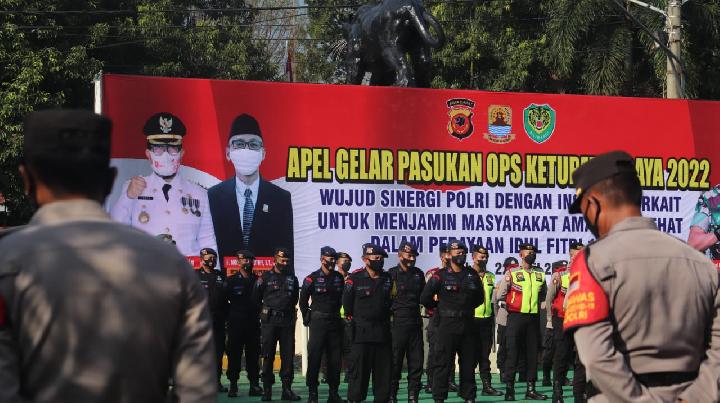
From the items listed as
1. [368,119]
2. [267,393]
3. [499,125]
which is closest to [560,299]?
[499,125]

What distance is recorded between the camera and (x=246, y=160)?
13695mm

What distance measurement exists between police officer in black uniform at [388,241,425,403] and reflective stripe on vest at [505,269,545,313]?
1.70m

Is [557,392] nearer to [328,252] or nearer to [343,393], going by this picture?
[343,393]

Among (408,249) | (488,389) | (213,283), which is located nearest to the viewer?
(408,249)

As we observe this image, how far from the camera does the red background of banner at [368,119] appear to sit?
13359 mm

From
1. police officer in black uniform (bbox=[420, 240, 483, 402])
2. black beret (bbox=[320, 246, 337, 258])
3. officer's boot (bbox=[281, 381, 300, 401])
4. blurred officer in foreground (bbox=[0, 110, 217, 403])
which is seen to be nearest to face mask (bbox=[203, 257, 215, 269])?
black beret (bbox=[320, 246, 337, 258])

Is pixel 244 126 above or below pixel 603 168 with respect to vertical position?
above

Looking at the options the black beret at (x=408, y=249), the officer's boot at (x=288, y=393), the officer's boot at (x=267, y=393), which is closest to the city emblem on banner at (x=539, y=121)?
the black beret at (x=408, y=249)

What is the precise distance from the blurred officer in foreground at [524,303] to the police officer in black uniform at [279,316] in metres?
2.54

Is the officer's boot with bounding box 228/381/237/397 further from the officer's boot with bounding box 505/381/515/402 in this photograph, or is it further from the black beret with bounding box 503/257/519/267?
the black beret with bounding box 503/257/519/267

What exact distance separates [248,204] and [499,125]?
3.31 m

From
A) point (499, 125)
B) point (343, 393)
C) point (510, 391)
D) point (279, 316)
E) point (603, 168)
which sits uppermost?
point (499, 125)

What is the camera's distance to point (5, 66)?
81.7 ft

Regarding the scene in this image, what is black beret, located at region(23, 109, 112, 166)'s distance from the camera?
280 cm
